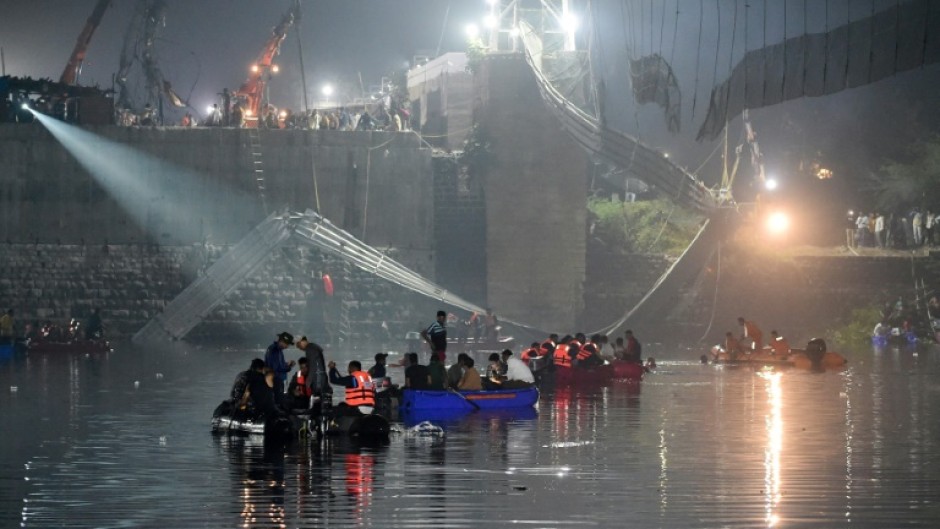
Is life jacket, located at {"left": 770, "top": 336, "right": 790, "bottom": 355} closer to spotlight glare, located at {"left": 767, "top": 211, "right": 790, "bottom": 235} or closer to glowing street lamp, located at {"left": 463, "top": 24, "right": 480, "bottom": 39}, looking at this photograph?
spotlight glare, located at {"left": 767, "top": 211, "right": 790, "bottom": 235}

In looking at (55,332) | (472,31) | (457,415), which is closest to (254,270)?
(55,332)

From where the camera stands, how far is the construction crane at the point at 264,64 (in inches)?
2478

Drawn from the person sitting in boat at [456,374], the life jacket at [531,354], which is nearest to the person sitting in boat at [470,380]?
the person sitting in boat at [456,374]

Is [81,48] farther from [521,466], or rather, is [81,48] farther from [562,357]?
[521,466]

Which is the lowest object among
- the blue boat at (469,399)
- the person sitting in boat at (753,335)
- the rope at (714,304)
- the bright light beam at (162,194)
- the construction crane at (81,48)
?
the blue boat at (469,399)

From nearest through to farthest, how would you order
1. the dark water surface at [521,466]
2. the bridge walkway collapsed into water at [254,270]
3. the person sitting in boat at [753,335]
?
the dark water surface at [521,466] < the person sitting in boat at [753,335] < the bridge walkway collapsed into water at [254,270]

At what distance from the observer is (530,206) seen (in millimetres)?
52406

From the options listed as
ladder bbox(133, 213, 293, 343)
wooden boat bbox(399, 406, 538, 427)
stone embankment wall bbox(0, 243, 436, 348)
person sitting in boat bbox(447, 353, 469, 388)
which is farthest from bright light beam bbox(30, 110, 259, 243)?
wooden boat bbox(399, 406, 538, 427)

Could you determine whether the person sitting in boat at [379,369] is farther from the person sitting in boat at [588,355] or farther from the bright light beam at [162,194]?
the bright light beam at [162,194]

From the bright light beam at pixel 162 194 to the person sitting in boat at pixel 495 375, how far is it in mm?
23576

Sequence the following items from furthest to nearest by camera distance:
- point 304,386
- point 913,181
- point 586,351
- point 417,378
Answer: point 913,181 < point 586,351 < point 417,378 < point 304,386

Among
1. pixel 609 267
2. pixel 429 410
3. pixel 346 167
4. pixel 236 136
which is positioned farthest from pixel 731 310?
pixel 429 410

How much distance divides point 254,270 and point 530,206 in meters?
8.45

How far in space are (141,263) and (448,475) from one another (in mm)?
33267
